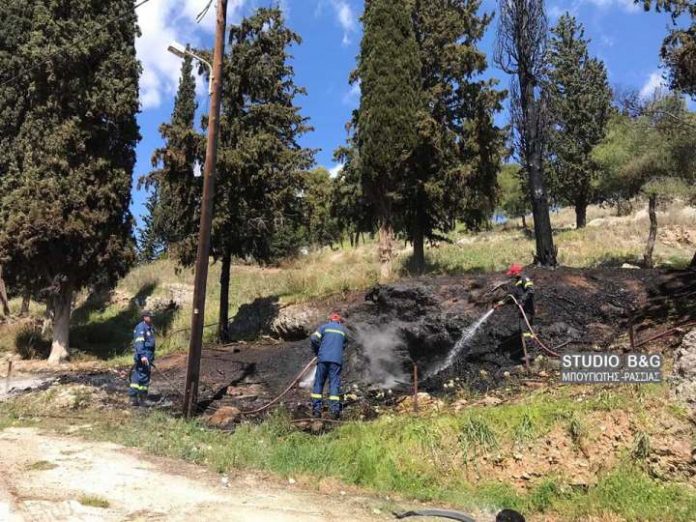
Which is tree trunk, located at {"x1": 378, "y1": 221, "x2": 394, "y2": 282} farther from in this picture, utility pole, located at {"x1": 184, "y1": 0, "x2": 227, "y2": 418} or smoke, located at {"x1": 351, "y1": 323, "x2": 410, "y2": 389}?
utility pole, located at {"x1": 184, "y1": 0, "x2": 227, "y2": 418}

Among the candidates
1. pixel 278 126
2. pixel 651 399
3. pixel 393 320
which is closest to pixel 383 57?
pixel 278 126

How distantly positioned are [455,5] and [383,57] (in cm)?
489

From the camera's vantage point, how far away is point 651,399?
7.35 m

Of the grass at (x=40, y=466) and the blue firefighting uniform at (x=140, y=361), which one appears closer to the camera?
the grass at (x=40, y=466)

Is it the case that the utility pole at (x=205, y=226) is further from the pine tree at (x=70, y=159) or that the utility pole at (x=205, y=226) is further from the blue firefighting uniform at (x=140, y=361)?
the pine tree at (x=70, y=159)

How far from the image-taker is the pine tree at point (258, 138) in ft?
60.2

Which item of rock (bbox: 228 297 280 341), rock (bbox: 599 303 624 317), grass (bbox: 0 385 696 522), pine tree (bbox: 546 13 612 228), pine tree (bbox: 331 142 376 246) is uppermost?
pine tree (bbox: 546 13 612 228)

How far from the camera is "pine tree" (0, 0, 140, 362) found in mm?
19125

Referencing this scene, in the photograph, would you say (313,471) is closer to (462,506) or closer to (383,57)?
(462,506)

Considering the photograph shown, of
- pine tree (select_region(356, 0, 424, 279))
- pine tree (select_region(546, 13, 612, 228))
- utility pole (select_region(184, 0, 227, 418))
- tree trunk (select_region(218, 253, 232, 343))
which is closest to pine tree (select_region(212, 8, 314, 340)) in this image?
tree trunk (select_region(218, 253, 232, 343))

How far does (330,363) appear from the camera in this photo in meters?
11.0

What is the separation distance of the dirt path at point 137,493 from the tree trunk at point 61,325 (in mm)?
13327

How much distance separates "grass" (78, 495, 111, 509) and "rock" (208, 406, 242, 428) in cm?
432

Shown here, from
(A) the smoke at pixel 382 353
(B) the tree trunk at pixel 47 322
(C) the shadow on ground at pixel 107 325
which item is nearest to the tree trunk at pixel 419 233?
(A) the smoke at pixel 382 353
